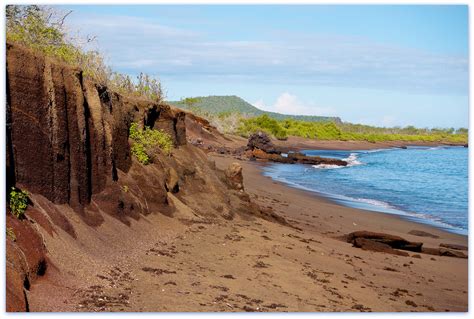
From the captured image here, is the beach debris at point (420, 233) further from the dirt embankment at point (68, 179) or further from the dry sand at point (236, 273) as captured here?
the dirt embankment at point (68, 179)

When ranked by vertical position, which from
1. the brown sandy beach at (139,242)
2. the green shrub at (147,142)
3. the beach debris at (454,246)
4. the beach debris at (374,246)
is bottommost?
the beach debris at (454,246)

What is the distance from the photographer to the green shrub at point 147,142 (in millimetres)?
15078

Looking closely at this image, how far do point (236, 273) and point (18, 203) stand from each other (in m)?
3.80

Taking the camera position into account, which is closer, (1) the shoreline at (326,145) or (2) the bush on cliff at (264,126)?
(1) the shoreline at (326,145)

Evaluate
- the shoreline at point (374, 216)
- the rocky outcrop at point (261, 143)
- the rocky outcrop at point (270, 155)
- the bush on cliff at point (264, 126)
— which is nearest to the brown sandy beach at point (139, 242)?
the shoreline at point (374, 216)

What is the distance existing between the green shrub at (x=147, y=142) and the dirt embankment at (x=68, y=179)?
29cm

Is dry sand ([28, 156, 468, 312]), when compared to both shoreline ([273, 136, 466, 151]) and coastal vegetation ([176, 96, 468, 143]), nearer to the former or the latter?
coastal vegetation ([176, 96, 468, 143])

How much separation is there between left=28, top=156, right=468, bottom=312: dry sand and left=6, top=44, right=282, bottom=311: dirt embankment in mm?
94

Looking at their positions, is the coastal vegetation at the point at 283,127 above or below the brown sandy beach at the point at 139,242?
above

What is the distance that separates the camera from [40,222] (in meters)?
9.35

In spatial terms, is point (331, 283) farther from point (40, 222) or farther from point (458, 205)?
point (458, 205)

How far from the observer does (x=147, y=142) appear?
15547mm

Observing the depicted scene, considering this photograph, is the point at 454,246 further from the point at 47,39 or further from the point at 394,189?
the point at 394,189

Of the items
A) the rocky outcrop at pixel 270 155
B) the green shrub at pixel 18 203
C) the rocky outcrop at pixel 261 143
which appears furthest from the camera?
the rocky outcrop at pixel 261 143
